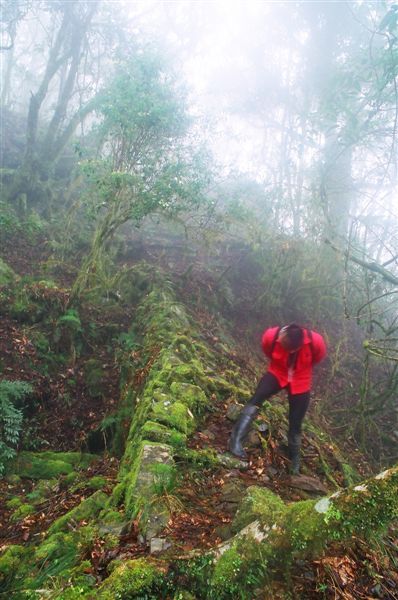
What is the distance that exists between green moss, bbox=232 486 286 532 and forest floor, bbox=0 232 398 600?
0.66 ft

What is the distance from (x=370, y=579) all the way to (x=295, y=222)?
30.9ft

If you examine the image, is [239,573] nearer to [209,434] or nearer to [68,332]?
[209,434]

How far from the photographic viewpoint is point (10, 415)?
5.34 meters

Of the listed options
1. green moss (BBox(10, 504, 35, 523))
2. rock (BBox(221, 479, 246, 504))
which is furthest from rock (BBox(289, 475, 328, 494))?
green moss (BBox(10, 504, 35, 523))

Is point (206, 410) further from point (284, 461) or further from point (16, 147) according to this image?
point (16, 147)

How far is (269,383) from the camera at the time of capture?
4477 millimetres

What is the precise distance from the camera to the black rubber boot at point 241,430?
4.22m

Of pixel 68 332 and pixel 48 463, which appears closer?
pixel 48 463

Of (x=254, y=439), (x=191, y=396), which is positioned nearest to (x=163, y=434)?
(x=191, y=396)

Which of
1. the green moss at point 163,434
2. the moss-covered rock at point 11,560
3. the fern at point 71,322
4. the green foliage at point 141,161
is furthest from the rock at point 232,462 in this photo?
the green foliage at point 141,161

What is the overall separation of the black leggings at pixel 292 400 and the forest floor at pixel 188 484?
0.35 m

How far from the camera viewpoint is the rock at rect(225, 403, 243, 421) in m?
4.84

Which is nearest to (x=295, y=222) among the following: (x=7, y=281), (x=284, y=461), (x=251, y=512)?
(x=7, y=281)

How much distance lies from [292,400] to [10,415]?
355 cm
